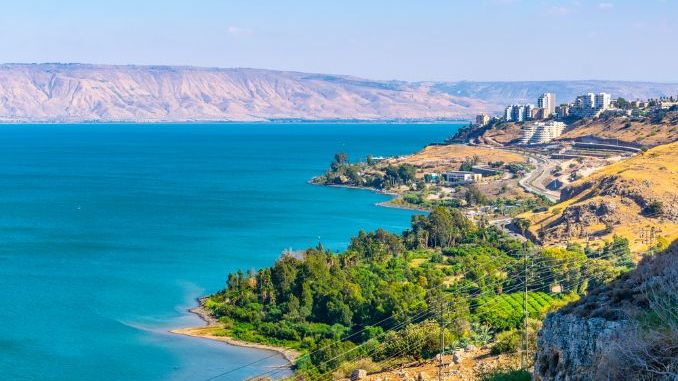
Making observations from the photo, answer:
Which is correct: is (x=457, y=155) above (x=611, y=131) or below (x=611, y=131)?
below

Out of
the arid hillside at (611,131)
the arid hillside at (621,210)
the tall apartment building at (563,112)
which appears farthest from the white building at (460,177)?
the tall apartment building at (563,112)

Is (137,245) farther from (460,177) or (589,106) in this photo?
(589,106)

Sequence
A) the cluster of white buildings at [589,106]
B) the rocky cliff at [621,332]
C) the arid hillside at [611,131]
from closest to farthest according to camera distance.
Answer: the rocky cliff at [621,332], the arid hillside at [611,131], the cluster of white buildings at [589,106]

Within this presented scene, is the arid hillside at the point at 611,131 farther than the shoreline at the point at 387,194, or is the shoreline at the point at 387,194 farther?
the arid hillside at the point at 611,131

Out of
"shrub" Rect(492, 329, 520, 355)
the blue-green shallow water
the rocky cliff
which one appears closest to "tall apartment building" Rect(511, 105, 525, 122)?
the blue-green shallow water

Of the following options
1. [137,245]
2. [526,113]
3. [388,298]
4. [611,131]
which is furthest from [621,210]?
[526,113]

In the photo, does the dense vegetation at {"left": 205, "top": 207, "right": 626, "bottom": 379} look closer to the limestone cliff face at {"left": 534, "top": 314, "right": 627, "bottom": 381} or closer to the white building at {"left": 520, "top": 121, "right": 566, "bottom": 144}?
the limestone cliff face at {"left": 534, "top": 314, "right": 627, "bottom": 381}

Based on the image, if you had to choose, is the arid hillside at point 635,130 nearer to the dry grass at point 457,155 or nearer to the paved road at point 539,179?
the paved road at point 539,179
